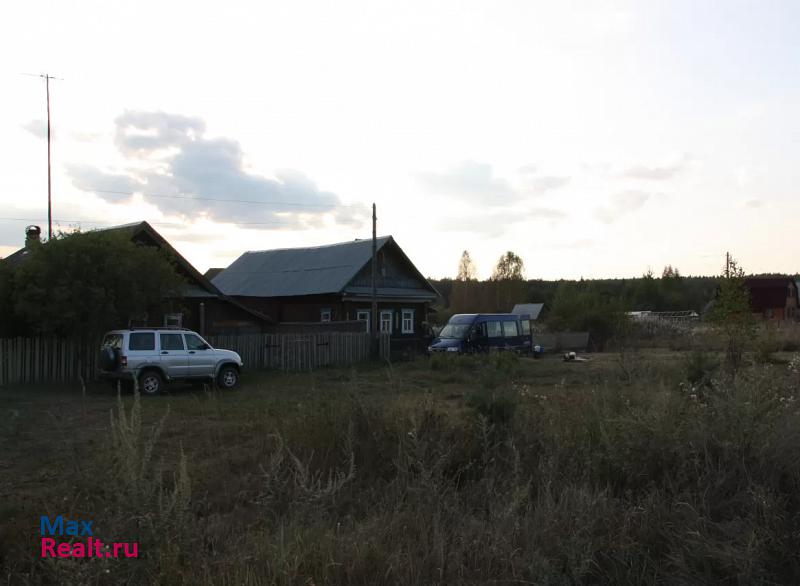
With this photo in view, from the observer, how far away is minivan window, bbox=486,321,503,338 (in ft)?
93.7

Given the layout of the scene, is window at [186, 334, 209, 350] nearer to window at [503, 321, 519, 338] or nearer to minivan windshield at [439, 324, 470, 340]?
minivan windshield at [439, 324, 470, 340]

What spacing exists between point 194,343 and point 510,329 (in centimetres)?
1583

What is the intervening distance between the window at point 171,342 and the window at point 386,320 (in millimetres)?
18929

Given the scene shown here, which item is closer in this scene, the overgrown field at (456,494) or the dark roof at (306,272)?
the overgrown field at (456,494)

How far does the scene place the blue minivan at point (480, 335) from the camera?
27.5 metres

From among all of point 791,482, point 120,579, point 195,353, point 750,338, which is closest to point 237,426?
point 120,579

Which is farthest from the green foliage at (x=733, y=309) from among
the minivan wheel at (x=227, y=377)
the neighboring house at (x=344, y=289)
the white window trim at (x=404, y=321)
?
the white window trim at (x=404, y=321)

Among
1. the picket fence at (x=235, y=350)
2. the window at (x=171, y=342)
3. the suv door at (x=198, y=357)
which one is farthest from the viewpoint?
the picket fence at (x=235, y=350)

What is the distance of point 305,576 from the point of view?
4.14m

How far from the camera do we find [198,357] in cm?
1808

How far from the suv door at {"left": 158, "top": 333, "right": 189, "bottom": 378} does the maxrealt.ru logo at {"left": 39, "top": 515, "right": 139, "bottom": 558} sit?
12.8 meters

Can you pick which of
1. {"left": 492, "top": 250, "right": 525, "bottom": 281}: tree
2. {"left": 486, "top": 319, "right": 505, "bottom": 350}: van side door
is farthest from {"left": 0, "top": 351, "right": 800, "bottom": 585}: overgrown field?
{"left": 492, "top": 250, "right": 525, "bottom": 281}: tree

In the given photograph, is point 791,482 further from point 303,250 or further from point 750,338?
point 303,250

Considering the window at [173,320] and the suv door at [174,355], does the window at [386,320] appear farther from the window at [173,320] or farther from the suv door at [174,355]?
the suv door at [174,355]
